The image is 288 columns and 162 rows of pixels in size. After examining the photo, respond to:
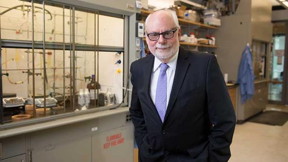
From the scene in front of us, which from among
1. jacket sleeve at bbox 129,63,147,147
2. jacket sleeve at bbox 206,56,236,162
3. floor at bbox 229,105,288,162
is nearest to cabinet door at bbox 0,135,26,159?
jacket sleeve at bbox 129,63,147,147

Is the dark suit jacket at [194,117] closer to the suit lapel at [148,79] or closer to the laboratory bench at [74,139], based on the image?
the suit lapel at [148,79]

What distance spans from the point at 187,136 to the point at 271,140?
11.7 feet

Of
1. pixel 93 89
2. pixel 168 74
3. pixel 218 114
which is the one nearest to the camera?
pixel 218 114

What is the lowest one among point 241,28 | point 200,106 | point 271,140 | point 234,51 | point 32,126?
point 271,140

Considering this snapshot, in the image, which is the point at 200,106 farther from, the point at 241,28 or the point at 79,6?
the point at 241,28

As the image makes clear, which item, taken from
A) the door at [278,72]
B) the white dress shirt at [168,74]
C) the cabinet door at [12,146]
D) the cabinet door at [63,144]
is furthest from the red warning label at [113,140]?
the door at [278,72]

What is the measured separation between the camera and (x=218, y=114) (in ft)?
4.42

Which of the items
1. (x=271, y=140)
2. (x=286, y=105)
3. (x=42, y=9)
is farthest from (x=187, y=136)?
(x=286, y=105)

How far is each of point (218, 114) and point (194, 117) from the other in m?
0.13

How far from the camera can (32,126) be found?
5.99ft

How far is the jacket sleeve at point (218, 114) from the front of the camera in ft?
4.40

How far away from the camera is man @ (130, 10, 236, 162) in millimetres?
1352

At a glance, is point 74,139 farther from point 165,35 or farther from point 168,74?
point 165,35

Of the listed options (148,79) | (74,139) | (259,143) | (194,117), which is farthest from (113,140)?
(259,143)
